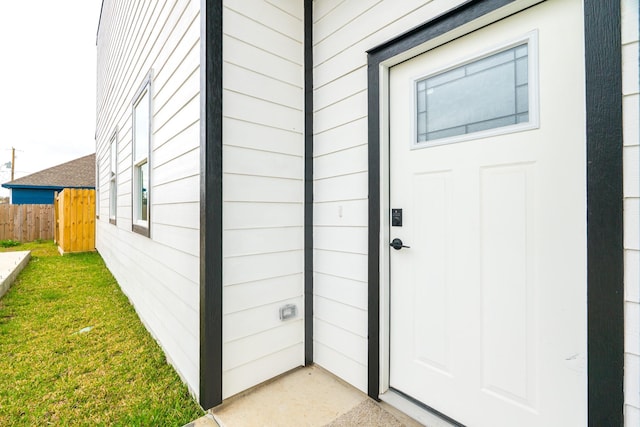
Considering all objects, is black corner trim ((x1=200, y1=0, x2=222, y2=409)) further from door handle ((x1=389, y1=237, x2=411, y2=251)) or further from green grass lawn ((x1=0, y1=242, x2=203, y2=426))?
door handle ((x1=389, y1=237, x2=411, y2=251))

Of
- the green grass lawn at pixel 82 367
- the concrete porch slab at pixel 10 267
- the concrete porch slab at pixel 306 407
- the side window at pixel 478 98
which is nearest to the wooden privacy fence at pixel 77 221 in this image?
the concrete porch slab at pixel 10 267

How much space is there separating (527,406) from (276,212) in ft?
5.29

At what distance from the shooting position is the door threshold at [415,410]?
150cm

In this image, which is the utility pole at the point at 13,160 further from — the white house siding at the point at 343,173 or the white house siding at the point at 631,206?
the white house siding at the point at 631,206

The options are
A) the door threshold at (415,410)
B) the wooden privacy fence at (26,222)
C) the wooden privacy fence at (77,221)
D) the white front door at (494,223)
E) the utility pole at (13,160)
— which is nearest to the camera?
the white front door at (494,223)

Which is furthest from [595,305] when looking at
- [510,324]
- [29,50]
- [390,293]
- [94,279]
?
[29,50]

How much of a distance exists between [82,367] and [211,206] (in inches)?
67.2

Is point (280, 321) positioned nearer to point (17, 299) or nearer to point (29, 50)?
point (17, 299)

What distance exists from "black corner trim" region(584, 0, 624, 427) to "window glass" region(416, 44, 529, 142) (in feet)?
0.82

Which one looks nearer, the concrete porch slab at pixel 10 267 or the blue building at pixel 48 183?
the concrete porch slab at pixel 10 267

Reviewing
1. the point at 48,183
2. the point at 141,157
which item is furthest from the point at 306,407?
the point at 48,183

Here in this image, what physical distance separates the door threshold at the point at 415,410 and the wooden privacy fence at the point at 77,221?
8571 mm

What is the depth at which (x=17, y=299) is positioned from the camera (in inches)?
143

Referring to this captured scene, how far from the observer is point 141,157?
10.3 feet
